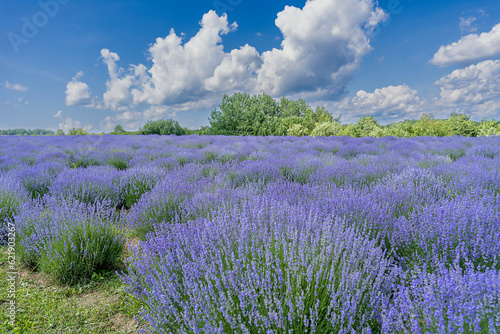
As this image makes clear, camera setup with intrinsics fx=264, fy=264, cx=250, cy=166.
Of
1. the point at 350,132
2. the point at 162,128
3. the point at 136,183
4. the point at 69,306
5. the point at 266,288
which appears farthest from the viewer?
the point at 162,128

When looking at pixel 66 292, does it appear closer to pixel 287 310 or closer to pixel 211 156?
pixel 287 310

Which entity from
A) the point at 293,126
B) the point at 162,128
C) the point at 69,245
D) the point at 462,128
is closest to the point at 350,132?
the point at 293,126

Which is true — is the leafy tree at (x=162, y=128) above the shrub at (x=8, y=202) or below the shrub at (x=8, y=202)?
above

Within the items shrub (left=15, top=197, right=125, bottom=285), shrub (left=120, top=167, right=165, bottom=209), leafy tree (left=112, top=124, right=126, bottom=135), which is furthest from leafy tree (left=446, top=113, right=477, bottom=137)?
leafy tree (left=112, top=124, right=126, bottom=135)

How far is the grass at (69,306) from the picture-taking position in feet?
5.98

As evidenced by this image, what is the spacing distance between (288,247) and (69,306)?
177cm

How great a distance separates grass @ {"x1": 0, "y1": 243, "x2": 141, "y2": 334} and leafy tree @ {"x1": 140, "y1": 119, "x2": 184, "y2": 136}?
1105 inches

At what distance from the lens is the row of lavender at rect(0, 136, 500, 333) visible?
124 centimetres

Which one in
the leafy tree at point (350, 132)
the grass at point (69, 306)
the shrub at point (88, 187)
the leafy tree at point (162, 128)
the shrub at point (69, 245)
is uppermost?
the leafy tree at point (162, 128)

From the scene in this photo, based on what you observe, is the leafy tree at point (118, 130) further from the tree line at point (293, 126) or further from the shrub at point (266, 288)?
the shrub at point (266, 288)

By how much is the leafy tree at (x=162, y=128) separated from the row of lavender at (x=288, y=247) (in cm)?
2624

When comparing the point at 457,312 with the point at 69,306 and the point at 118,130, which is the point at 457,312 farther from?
the point at 118,130

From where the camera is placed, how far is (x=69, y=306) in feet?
6.66

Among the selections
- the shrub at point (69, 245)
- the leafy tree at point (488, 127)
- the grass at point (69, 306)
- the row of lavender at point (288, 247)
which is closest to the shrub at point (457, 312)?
the row of lavender at point (288, 247)
